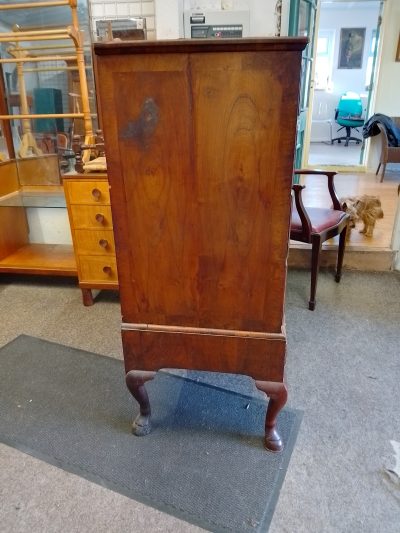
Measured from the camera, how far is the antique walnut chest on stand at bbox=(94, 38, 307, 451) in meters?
0.98

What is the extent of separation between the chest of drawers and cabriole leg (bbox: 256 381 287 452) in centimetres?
124

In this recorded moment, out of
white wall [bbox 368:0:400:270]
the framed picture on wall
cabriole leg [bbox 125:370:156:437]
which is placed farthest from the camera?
the framed picture on wall

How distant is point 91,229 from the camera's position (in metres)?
2.21

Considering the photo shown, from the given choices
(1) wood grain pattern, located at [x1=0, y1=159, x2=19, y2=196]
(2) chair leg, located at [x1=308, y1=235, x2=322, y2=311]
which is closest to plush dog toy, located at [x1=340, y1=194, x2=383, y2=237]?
(2) chair leg, located at [x1=308, y1=235, x2=322, y2=311]

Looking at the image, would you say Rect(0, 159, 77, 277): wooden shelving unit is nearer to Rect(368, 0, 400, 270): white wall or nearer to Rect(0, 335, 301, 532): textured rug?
Rect(0, 335, 301, 532): textured rug

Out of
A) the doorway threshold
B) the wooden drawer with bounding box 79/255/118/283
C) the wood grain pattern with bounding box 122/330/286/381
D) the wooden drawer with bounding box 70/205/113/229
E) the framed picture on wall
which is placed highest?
the framed picture on wall

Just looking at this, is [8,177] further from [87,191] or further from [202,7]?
[202,7]

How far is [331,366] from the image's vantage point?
5.88ft

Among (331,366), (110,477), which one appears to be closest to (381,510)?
(331,366)

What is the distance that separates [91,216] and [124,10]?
1476 mm

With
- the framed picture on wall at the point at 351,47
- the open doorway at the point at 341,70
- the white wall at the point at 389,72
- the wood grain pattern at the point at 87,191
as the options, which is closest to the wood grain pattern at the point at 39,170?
the wood grain pattern at the point at 87,191

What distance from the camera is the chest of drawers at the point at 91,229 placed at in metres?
2.12

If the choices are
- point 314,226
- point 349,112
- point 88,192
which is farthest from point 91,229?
point 349,112

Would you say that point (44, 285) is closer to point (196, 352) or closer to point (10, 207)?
point (10, 207)
